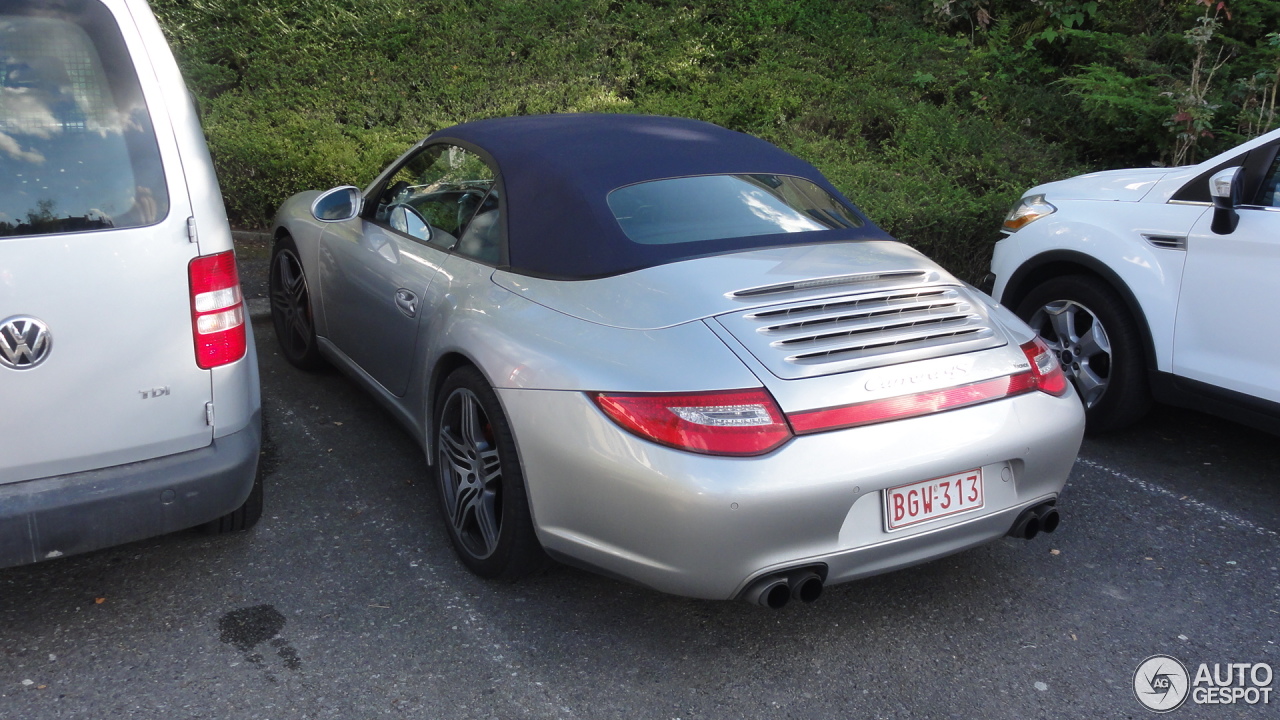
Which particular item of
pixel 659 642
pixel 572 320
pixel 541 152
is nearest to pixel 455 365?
pixel 572 320

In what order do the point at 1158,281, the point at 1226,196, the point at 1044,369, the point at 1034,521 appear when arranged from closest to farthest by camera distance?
1. the point at 1034,521
2. the point at 1044,369
3. the point at 1226,196
4. the point at 1158,281

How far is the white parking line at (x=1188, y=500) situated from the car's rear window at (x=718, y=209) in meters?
1.56

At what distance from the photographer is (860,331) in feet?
9.62

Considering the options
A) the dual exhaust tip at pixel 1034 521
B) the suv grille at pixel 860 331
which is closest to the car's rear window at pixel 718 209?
the suv grille at pixel 860 331

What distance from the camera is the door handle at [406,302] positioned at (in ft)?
12.5

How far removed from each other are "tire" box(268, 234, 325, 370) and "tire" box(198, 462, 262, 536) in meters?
1.56

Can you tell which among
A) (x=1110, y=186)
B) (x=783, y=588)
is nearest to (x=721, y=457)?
(x=783, y=588)

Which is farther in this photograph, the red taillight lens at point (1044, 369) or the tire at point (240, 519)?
the tire at point (240, 519)

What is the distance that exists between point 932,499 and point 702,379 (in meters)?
0.73

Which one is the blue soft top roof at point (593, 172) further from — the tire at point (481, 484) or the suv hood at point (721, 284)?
the tire at point (481, 484)

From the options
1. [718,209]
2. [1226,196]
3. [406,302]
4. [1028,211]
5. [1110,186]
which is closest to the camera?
[718,209]

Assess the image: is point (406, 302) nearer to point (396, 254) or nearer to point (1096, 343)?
point (396, 254)

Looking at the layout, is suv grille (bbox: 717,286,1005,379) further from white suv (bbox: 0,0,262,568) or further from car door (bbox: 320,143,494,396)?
white suv (bbox: 0,0,262,568)

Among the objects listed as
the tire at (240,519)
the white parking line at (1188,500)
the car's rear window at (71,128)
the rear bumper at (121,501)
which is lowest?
the white parking line at (1188,500)
